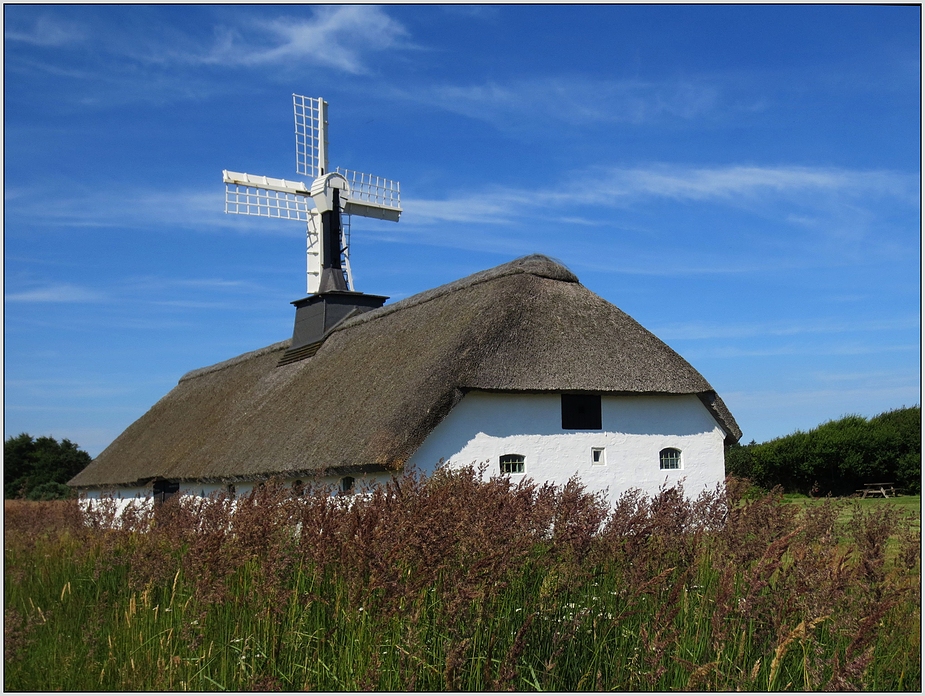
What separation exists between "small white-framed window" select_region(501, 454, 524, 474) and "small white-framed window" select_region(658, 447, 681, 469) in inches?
97.6

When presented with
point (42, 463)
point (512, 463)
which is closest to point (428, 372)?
point (512, 463)

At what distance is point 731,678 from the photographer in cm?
398

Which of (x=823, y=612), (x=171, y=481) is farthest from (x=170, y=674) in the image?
(x=171, y=481)

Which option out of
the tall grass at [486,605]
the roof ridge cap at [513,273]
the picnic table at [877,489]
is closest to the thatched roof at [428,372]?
the roof ridge cap at [513,273]

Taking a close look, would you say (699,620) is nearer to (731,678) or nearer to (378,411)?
(731,678)

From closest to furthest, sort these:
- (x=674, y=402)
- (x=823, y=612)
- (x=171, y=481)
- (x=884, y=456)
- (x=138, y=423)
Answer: (x=823, y=612), (x=674, y=402), (x=171, y=481), (x=884, y=456), (x=138, y=423)

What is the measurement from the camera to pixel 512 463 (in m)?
12.9

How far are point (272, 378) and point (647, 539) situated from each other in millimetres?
16009

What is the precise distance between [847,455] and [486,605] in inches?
895

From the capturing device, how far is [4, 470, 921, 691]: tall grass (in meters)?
3.82

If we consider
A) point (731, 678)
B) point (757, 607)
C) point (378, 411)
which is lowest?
point (731, 678)

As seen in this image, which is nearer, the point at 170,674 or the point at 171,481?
the point at 170,674

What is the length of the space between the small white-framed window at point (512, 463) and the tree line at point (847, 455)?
12102 millimetres

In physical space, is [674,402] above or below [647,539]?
above
